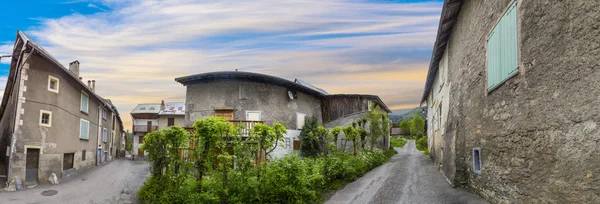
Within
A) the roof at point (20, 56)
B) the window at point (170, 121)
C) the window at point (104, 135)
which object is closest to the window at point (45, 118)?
the roof at point (20, 56)

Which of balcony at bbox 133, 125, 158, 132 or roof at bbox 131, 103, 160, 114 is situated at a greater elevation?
roof at bbox 131, 103, 160, 114

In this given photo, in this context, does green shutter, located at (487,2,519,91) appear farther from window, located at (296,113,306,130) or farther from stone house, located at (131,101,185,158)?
stone house, located at (131,101,185,158)

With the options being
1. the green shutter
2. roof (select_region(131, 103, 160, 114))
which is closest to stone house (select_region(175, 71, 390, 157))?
the green shutter

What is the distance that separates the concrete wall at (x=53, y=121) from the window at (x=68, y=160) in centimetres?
28

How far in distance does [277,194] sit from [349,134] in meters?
9.98

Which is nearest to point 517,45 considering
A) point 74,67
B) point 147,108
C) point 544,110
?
point 544,110

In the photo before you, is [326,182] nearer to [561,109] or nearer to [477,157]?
[477,157]

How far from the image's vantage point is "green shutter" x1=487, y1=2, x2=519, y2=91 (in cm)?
673

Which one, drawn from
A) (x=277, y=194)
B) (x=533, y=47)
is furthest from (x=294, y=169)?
(x=533, y=47)

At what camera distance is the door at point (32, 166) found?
16.0 meters

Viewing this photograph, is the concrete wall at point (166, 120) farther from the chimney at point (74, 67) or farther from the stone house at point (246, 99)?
the stone house at point (246, 99)

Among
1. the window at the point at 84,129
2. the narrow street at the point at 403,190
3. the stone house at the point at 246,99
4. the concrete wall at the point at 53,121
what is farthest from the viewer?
the stone house at the point at 246,99

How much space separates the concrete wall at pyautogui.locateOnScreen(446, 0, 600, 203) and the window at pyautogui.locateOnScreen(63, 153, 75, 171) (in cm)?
2021

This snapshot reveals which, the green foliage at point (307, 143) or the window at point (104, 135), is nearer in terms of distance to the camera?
the green foliage at point (307, 143)
